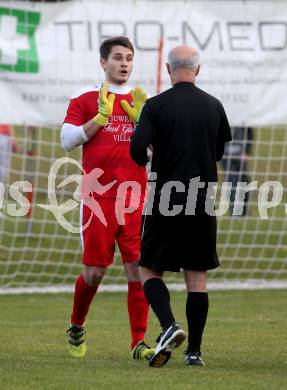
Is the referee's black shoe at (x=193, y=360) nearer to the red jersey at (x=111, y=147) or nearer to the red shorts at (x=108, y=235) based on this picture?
the red shorts at (x=108, y=235)

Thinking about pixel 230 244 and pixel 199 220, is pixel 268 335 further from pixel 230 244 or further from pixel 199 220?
pixel 230 244

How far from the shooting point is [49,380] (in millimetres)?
5781

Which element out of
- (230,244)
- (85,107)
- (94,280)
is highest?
(85,107)

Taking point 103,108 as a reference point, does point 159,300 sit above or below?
below

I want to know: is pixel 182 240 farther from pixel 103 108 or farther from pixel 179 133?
pixel 103 108

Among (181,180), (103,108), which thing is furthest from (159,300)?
(103,108)

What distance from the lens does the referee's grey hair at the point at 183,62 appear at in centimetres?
620

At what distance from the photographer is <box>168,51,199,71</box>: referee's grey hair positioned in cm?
620

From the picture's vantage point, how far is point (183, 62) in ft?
20.4

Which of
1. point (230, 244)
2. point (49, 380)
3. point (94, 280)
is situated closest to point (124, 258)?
point (94, 280)

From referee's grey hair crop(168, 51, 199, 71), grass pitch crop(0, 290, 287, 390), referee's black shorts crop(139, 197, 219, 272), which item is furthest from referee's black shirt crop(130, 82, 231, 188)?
grass pitch crop(0, 290, 287, 390)

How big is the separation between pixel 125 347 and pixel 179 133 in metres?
2.00

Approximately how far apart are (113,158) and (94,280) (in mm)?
796

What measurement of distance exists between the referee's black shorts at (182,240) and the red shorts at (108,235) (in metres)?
0.75
